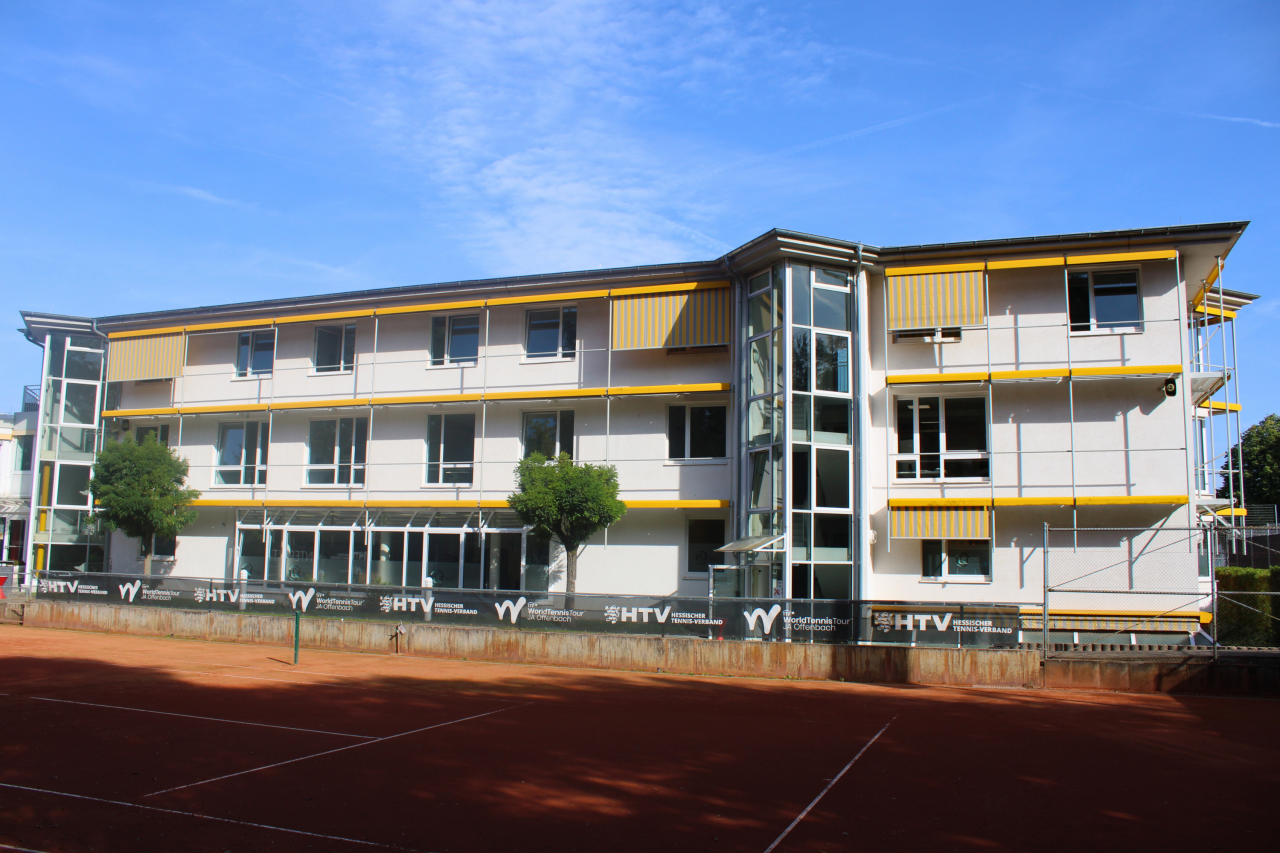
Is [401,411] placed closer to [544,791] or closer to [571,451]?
[571,451]

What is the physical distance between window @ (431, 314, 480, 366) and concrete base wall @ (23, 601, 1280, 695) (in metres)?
8.73

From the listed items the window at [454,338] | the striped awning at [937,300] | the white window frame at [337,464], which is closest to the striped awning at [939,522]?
the striped awning at [937,300]

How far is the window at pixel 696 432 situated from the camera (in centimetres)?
2416

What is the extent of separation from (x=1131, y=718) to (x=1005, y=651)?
3.35 meters

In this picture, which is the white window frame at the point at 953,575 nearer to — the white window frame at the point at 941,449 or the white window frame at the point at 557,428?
the white window frame at the point at 941,449

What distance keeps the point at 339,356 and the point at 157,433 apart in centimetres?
776

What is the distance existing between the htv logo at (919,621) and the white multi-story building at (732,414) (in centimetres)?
304

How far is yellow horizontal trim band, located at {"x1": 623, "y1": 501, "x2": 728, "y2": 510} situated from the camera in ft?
75.8

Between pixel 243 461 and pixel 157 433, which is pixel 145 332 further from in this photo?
pixel 243 461

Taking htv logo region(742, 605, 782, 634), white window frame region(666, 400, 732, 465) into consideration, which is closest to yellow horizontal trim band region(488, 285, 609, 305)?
white window frame region(666, 400, 732, 465)

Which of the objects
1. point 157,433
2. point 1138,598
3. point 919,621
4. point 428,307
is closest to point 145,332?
point 157,433

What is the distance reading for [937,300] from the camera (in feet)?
72.6

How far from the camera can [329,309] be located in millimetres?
28266

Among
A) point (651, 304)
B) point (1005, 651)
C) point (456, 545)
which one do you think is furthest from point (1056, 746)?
point (456, 545)
